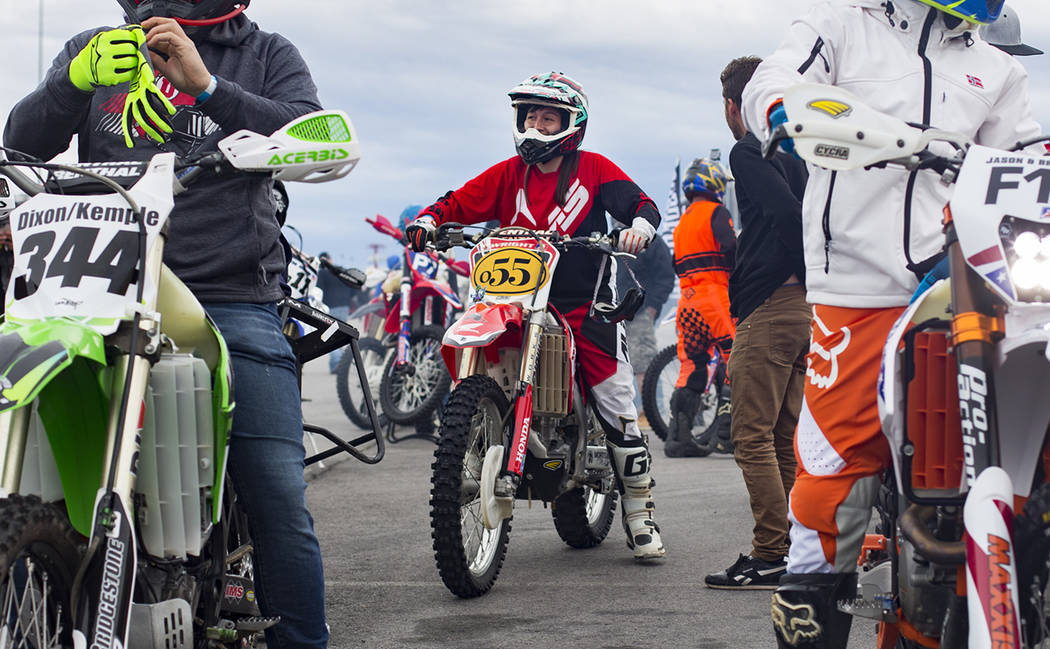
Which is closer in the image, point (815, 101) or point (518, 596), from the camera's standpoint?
point (815, 101)

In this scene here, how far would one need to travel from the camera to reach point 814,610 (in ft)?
11.1

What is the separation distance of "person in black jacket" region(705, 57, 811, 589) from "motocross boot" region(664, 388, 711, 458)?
494 cm

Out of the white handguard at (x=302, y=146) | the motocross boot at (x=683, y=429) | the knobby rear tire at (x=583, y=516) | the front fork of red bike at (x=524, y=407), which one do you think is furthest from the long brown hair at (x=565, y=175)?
the motocross boot at (x=683, y=429)

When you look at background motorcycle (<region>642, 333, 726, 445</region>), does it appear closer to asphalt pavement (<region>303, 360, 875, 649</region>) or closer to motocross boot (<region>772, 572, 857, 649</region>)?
asphalt pavement (<region>303, 360, 875, 649</region>)

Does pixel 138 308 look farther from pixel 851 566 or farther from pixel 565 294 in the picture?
pixel 565 294

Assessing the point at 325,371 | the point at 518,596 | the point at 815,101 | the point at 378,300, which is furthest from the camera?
the point at 325,371

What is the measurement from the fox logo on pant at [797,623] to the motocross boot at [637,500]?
108 inches

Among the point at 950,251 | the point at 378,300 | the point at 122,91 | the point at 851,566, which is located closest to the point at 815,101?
the point at 950,251

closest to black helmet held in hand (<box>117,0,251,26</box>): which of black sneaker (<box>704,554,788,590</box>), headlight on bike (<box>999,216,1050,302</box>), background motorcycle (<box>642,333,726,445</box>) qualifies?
headlight on bike (<box>999,216,1050,302</box>)

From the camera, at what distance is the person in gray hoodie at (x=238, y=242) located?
133 inches

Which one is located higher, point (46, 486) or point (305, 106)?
point (305, 106)

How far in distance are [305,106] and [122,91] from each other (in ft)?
1.53

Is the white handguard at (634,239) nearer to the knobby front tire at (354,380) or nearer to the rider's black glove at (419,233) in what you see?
the rider's black glove at (419,233)

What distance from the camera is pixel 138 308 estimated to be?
9.39 feet
